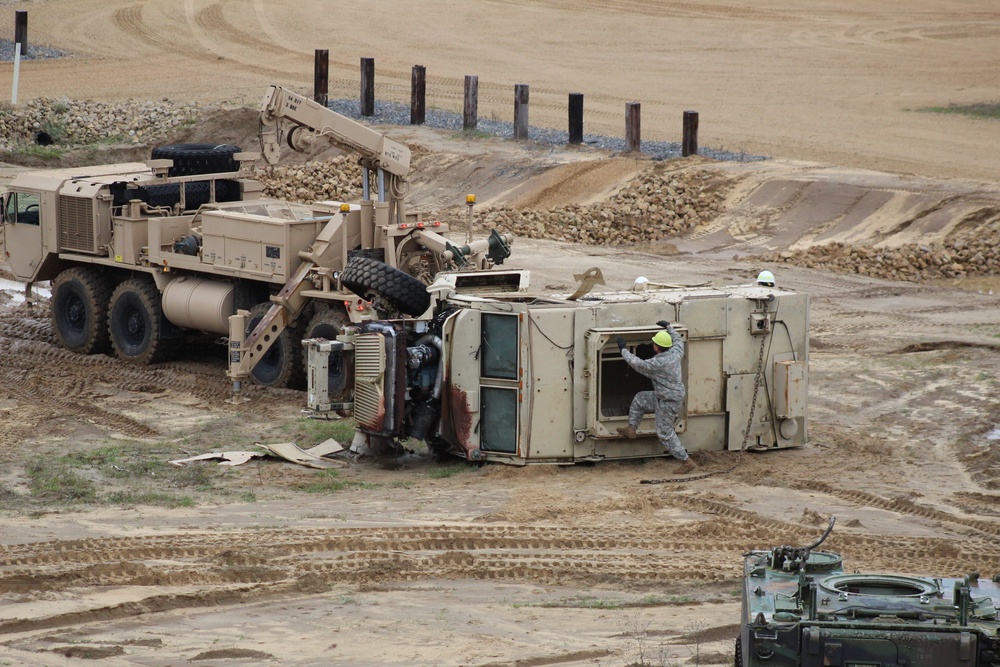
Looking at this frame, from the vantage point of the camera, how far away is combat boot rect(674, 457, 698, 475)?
43.5ft

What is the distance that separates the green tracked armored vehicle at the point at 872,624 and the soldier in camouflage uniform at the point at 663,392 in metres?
5.51

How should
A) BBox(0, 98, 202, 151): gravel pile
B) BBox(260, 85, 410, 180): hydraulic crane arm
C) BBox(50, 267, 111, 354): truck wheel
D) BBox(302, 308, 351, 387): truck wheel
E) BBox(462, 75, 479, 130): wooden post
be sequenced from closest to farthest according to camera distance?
BBox(302, 308, 351, 387): truck wheel
BBox(260, 85, 410, 180): hydraulic crane arm
BBox(50, 267, 111, 354): truck wheel
BBox(462, 75, 479, 130): wooden post
BBox(0, 98, 202, 151): gravel pile

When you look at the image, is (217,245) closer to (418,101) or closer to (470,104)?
(470,104)

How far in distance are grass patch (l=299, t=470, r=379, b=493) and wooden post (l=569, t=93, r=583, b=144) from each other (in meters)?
16.5

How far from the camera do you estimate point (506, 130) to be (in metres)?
30.9

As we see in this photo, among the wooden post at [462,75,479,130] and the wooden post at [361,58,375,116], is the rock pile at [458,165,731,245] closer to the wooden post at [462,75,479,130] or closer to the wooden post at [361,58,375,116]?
the wooden post at [462,75,479,130]

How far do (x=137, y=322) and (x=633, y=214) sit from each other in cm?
946

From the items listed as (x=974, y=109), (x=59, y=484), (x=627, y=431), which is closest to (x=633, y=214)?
(x=974, y=109)

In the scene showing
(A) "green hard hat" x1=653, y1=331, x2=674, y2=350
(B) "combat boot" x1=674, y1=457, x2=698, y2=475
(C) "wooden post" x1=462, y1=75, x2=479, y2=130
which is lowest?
(B) "combat boot" x1=674, y1=457, x2=698, y2=475

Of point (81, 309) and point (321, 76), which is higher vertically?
point (321, 76)

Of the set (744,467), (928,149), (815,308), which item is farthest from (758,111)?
(744,467)

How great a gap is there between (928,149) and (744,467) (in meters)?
16.7

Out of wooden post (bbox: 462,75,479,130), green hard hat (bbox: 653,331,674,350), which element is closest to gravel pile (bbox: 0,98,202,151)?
wooden post (bbox: 462,75,479,130)

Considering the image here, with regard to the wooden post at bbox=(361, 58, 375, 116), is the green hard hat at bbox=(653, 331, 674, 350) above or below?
below
